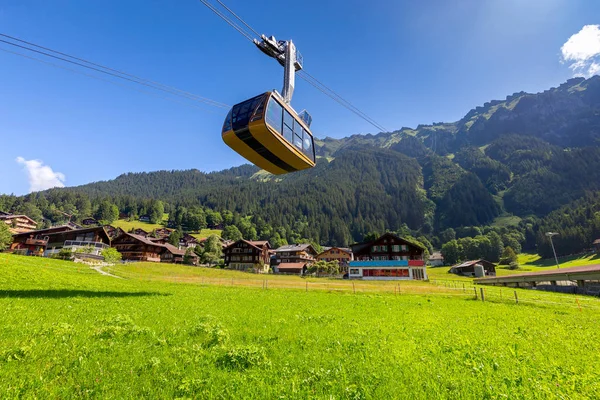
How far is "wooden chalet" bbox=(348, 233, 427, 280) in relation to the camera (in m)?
73.6

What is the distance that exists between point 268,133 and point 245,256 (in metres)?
89.9

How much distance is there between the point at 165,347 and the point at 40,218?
8021 inches

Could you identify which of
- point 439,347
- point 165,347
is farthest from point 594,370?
point 165,347

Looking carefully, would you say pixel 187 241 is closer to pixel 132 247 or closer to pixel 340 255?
pixel 132 247

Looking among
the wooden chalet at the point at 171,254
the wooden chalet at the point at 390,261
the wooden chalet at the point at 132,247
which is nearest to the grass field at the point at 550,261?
the wooden chalet at the point at 390,261

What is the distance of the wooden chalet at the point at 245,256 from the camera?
99875mm

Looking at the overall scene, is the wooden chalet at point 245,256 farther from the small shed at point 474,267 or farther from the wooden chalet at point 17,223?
the wooden chalet at point 17,223

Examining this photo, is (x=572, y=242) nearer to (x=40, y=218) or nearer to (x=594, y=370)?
(x=594, y=370)

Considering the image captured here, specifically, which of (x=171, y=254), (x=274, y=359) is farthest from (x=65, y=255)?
(x=274, y=359)

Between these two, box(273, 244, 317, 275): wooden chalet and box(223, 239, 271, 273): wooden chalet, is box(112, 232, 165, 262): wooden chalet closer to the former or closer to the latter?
box(223, 239, 271, 273): wooden chalet

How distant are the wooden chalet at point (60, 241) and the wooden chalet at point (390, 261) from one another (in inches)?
2741

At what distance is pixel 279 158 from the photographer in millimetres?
19766

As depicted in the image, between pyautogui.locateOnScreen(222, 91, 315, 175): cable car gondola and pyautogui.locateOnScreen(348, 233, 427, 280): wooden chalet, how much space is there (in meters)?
61.0

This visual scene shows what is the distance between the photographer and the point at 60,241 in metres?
79.0
